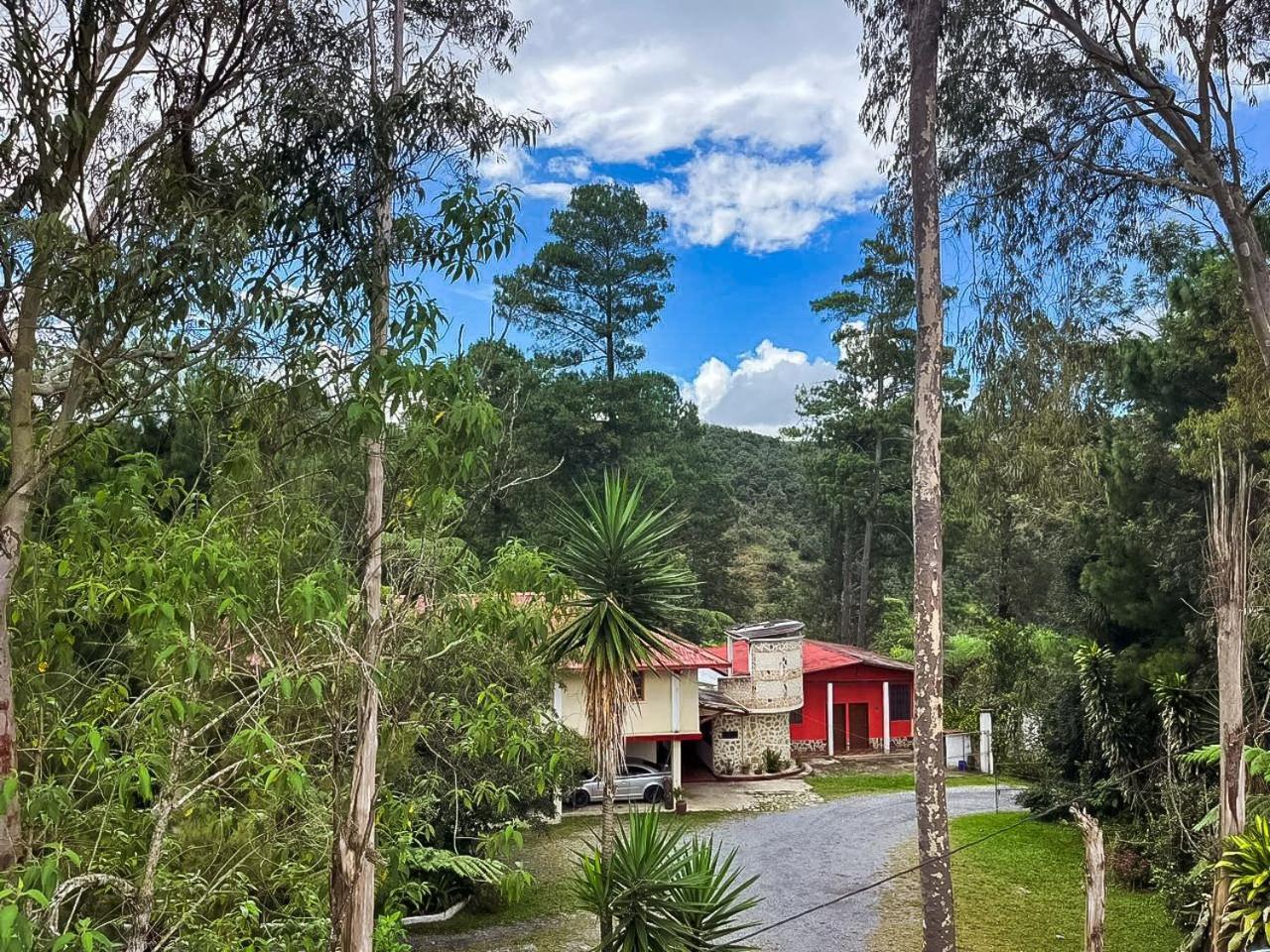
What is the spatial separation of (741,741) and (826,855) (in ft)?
23.7

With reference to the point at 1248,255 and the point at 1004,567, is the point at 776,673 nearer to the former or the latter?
the point at 1004,567

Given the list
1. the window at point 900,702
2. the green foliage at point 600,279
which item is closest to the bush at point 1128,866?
the window at point 900,702

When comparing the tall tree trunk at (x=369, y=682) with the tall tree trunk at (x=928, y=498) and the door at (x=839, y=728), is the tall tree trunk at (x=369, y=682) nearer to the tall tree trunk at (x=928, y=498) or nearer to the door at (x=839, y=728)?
the tall tree trunk at (x=928, y=498)

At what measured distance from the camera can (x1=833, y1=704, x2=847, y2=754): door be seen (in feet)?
83.7

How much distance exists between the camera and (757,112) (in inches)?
681

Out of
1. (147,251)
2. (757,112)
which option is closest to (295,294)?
(147,251)

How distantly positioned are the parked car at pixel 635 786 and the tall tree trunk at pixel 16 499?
15.0m

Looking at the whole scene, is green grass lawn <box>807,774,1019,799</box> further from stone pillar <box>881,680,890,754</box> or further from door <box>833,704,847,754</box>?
stone pillar <box>881,680,890,754</box>

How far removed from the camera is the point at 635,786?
1850 cm

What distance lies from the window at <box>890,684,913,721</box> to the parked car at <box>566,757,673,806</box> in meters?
10.1

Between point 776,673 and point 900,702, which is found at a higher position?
point 776,673

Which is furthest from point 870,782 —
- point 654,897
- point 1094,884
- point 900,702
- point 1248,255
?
point 654,897

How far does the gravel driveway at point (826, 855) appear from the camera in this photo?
37.3 ft

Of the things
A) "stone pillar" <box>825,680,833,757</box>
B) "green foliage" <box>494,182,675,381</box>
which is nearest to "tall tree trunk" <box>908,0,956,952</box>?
"stone pillar" <box>825,680,833,757</box>
